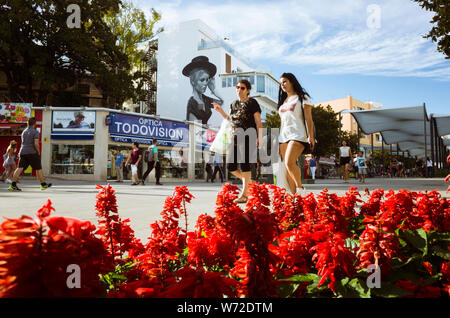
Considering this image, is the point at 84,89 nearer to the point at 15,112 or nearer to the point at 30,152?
the point at 15,112

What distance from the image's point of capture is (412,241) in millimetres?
1799

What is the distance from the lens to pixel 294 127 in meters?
5.27

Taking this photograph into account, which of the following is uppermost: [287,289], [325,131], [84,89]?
[84,89]

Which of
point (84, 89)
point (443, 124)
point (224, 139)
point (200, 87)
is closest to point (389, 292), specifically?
point (224, 139)

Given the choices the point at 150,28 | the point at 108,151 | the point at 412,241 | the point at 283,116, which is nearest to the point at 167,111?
the point at 150,28

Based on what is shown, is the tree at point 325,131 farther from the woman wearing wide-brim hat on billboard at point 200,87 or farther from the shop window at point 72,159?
the shop window at point 72,159

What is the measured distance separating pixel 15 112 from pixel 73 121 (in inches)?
181

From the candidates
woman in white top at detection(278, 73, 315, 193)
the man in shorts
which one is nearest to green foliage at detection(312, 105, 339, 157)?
the man in shorts

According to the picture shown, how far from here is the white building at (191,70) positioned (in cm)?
5128

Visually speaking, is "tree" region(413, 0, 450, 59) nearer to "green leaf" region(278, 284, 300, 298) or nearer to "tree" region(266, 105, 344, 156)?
"green leaf" region(278, 284, 300, 298)

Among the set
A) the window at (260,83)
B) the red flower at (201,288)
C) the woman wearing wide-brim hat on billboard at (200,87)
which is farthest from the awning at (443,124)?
the woman wearing wide-brim hat on billboard at (200,87)

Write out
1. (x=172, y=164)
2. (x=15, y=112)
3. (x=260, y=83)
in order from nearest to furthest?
(x=15, y=112)
(x=172, y=164)
(x=260, y=83)
